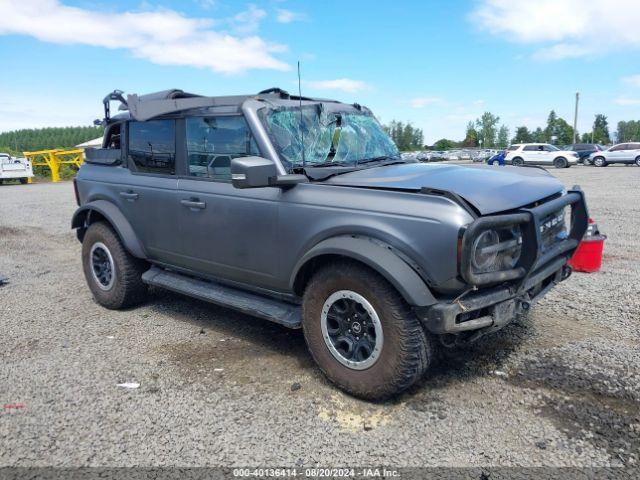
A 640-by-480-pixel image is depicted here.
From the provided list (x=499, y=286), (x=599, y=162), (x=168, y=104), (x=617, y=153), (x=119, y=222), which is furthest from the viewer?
(x=599, y=162)

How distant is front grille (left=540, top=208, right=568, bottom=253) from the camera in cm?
354

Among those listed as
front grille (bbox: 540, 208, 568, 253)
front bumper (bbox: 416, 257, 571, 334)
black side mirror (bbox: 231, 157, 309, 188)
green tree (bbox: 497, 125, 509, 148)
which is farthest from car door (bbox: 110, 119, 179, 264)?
green tree (bbox: 497, 125, 509, 148)

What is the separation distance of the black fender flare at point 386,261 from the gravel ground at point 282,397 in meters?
0.78

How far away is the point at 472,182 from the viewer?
11.2 ft

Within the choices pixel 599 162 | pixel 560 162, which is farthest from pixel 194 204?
pixel 599 162

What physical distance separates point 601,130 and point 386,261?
106m

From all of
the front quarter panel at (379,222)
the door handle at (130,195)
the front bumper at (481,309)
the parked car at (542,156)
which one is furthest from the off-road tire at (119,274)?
the parked car at (542,156)

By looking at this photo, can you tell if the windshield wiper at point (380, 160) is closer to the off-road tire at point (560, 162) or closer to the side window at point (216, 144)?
the side window at point (216, 144)

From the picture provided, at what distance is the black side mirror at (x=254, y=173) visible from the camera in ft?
11.0

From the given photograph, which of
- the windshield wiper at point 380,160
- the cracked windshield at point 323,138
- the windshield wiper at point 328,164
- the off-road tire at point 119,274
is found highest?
the cracked windshield at point 323,138

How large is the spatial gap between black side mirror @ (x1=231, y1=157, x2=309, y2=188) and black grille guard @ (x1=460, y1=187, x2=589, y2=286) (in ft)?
4.42

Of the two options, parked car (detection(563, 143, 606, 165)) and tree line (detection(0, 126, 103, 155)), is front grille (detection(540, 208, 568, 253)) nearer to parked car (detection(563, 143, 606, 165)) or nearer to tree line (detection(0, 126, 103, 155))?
parked car (detection(563, 143, 606, 165))

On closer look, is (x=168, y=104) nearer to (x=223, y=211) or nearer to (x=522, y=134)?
(x=223, y=211)

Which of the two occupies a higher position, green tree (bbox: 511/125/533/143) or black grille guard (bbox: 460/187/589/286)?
green tree (bbox: 511/125/533/143)
